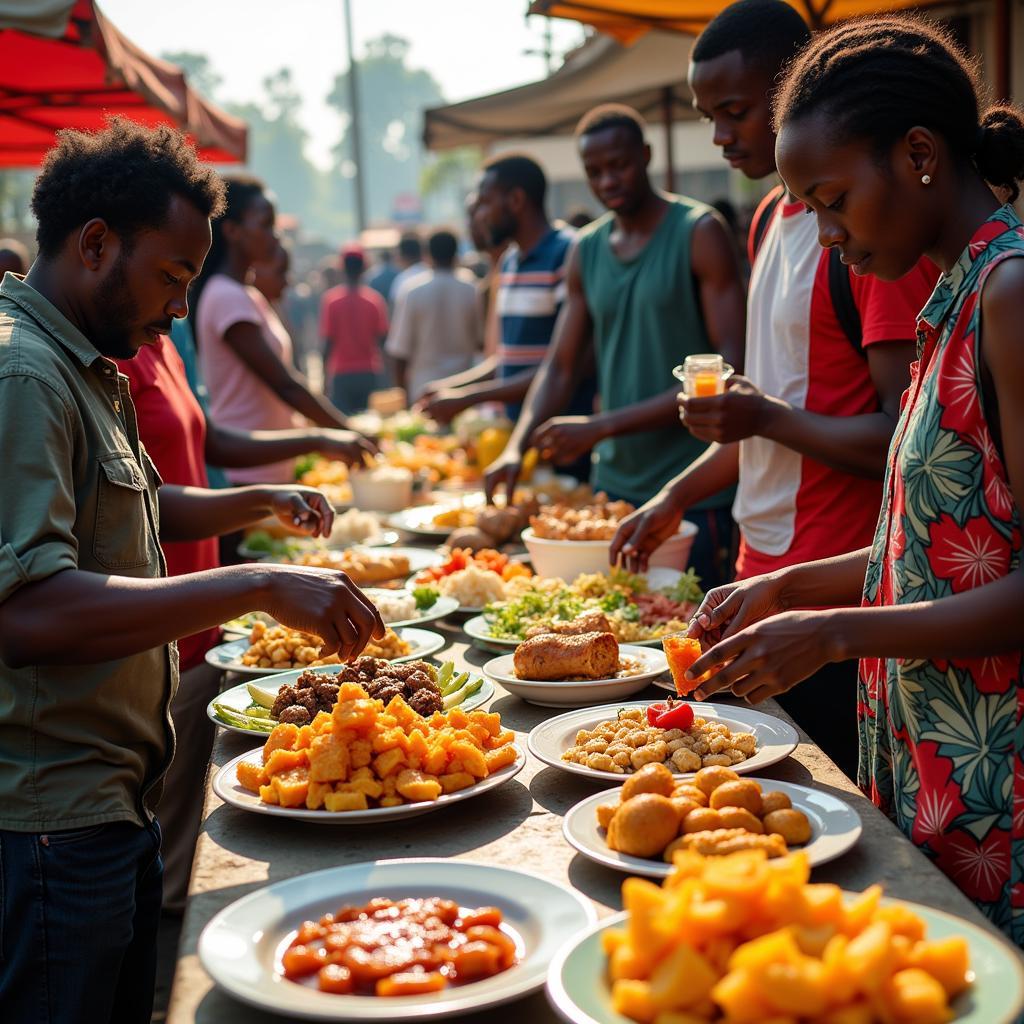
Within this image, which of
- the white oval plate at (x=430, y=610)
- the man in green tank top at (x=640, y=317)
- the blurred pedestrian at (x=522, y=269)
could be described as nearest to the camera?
the white oval plate at (x=430, y=610)

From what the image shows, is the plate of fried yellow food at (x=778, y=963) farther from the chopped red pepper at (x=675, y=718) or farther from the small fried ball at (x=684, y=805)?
the chopped red pepper at (x=675, y=718)

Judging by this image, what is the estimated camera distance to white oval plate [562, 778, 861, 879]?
1788 millimetres

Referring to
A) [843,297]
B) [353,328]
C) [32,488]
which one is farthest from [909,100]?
[353,328]

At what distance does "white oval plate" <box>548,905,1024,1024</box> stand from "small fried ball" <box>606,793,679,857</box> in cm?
26

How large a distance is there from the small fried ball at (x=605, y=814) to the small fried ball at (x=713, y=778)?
15 cm

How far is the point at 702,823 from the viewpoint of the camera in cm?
182

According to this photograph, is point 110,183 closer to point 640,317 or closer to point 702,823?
point 702,823

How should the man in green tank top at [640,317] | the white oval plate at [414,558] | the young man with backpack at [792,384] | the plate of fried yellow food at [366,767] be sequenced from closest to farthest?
the plate of fried yellow food at [366,767] → the young man with backpack at [792,384] → the white oval plate at [414,558] → the man in green tank top at [640,317]

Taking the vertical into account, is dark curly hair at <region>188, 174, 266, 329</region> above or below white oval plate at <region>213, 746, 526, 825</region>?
above

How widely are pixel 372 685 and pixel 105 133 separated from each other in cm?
129

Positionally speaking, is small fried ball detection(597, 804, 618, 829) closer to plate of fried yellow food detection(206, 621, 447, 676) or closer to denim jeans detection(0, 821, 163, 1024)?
denim jeans detection(0, 821, 163, 1024)

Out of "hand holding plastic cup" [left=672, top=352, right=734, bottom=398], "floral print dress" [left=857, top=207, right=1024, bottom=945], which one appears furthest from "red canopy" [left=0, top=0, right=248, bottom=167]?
"floral print dress" [left=857, top=207, right=1024, bottom=945]

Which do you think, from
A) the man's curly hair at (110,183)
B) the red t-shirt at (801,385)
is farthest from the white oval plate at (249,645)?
the man's curly hair at (110,183)

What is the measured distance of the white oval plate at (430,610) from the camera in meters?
3.53
